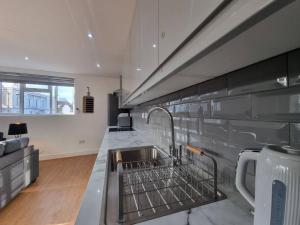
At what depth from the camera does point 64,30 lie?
1.92m

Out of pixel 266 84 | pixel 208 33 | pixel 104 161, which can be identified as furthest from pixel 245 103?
pixel 104 161

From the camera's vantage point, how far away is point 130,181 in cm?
78

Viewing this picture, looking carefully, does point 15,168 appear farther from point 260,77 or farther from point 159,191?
point 260,77

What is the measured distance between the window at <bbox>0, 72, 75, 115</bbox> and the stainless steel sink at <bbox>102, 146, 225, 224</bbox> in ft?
12.7

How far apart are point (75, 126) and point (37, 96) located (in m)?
1.18

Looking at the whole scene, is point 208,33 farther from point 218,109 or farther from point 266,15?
point 218,109

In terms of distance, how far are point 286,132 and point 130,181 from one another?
2.22 ft

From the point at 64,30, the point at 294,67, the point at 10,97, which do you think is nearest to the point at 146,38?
the point at 294,67

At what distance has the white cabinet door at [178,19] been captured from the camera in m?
0.33

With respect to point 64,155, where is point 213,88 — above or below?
above

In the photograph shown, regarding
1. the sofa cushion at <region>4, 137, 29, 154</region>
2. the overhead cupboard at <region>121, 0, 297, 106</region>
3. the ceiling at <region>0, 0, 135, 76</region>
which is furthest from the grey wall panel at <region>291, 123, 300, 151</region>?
the sofa cushion at <region>4, 137, 29, 154</region>

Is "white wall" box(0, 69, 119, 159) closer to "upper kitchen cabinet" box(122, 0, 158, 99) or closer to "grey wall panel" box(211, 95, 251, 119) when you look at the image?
"upper kitchen cabinet" box(122, 0, 158, 99)

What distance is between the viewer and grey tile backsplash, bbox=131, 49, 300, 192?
422mm

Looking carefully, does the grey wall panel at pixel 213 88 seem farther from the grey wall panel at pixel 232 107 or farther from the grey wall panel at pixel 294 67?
the grey wall panel at pixel 294 67
